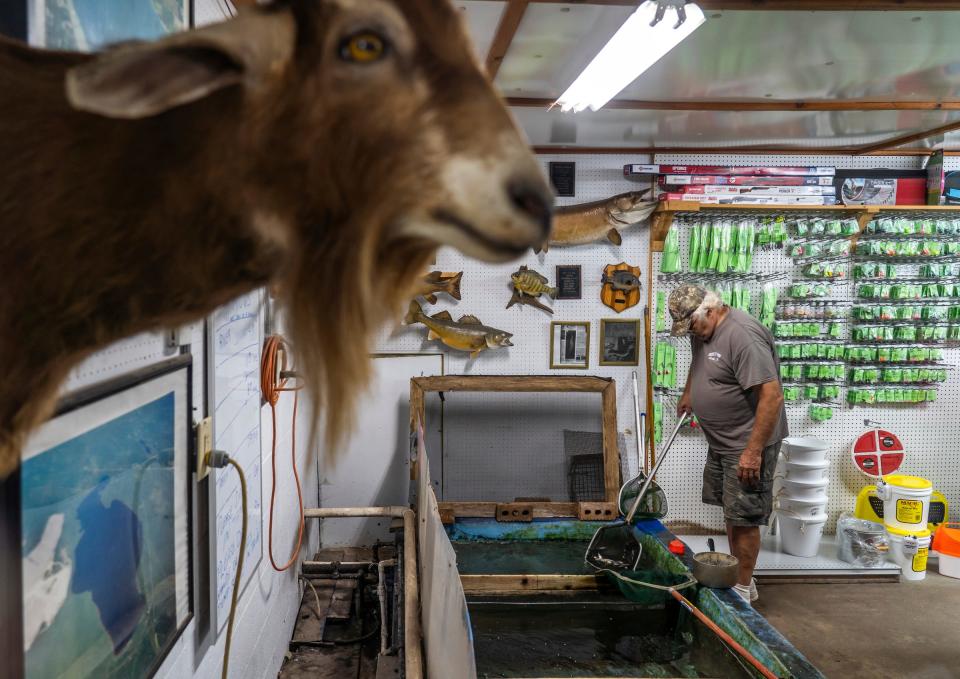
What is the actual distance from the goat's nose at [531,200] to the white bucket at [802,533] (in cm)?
417

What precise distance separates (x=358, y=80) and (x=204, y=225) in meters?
0.16

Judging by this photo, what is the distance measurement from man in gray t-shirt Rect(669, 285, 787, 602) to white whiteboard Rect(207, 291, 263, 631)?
6.98 feet

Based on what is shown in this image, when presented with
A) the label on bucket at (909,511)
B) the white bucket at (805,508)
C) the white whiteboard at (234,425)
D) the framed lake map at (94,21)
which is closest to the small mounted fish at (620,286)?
the white bucket at (805,508)

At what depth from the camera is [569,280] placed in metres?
4.10

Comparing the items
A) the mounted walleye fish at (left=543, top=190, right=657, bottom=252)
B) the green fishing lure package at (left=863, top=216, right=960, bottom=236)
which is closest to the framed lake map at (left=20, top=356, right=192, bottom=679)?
the mounted walleye fish at (left=543, top=190, right=657, bottom=252)

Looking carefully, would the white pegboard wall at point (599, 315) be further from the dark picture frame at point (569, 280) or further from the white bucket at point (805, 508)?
the white bucket at point (805, 508)

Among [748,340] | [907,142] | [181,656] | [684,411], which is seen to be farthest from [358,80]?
[907,142]

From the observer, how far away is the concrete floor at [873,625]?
3.02m

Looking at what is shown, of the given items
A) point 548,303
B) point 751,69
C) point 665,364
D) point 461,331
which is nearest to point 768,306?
point 665,364

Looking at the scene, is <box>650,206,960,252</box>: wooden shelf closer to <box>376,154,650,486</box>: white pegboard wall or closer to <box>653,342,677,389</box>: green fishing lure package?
<box>376,154,650,486</box>: white pegboard wall

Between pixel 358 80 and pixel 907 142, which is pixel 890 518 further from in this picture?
pixel 358 80

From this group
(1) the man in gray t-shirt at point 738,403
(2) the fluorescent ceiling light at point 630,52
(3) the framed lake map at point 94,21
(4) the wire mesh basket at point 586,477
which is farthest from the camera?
(4) the wire mesh basket at point 586,477

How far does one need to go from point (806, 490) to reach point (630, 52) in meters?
3.01

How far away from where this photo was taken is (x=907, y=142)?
3.85 metres
